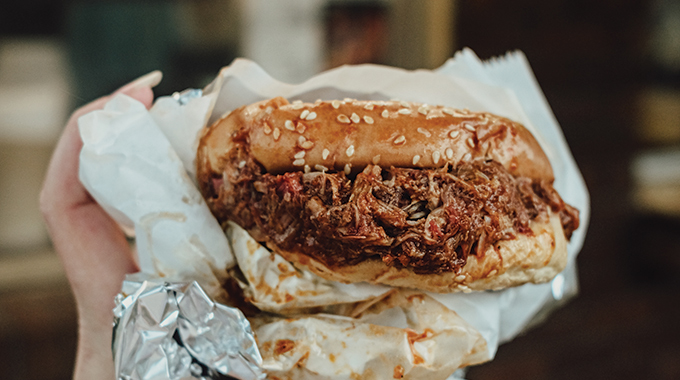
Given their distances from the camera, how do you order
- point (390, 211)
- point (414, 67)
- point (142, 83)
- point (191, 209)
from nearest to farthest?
point (390, 211)
point (191, 209)
point (142, 83)
point (414, 67)

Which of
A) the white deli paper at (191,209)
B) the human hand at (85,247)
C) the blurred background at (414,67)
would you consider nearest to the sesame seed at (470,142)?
the white deli paper at (191,209)

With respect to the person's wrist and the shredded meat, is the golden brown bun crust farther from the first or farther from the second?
the person's wrist

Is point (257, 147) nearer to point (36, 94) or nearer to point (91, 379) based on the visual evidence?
point (91, 379)

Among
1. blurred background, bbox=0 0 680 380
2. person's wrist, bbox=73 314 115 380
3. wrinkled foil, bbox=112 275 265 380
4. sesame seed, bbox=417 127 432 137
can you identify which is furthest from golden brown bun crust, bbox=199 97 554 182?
blurred background, bbox=0 0 680 380

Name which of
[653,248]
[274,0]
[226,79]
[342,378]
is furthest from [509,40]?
[342,378]

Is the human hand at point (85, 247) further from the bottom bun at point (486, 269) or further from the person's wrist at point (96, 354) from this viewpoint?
the bottom bun at point (486, 269)

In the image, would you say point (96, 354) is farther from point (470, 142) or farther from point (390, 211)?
point (470, 142)

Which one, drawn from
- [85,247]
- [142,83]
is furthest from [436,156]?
[85,247]

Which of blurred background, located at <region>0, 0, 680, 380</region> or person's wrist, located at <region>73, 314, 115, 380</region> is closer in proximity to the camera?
person's wrist, located at <region>73, 314, 115, 380</region>
